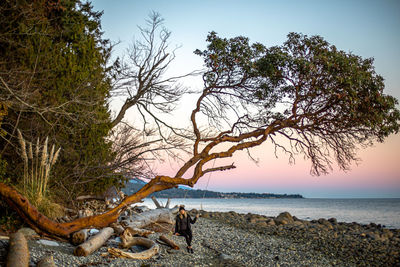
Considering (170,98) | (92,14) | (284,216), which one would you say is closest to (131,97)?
(170,98)

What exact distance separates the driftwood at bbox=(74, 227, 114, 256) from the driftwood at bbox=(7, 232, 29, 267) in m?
0.97

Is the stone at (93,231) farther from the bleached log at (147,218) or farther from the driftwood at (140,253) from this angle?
the bleached log at (147,218)

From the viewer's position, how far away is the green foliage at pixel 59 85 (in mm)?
7906

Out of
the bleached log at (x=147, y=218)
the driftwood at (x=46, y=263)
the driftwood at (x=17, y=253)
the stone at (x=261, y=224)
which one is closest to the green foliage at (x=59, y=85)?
the bleached log at (x=147, y=218)

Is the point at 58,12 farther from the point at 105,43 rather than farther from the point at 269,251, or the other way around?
the point at 269,251

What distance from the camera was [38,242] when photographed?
19.3 feet

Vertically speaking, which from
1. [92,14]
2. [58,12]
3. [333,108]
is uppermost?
[92,14]

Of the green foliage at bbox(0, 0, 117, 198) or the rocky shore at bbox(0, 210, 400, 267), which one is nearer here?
the rocky shore at bbox(0, 210, 400, 267)

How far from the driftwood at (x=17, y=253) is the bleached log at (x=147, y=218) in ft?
11.0

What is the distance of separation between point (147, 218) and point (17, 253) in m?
4.78

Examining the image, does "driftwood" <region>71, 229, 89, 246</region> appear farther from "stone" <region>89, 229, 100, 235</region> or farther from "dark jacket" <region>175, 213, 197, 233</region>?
"dark jacket" <region>175, 213, 197, 233</region>

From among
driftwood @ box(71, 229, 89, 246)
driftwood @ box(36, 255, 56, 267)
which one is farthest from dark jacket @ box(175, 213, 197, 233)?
driftwood @ box(36, 255, 56, 267)

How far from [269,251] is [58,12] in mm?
9053

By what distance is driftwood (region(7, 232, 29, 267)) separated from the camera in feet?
14.1
